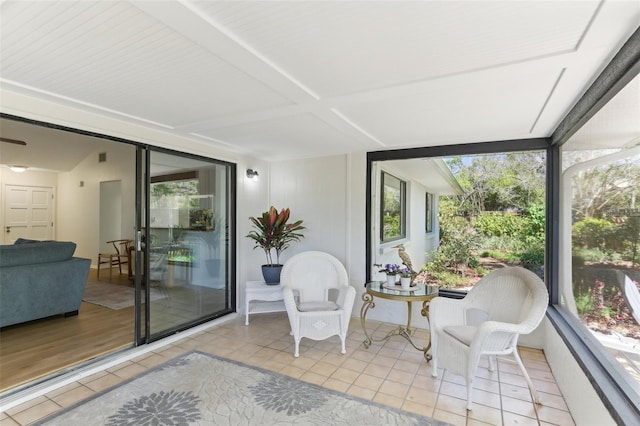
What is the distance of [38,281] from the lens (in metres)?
3.86

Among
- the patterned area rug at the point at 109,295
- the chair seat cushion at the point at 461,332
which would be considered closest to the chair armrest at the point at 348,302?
the chair seat cushion at the point at 461,332

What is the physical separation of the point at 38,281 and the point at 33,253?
35 centimetres

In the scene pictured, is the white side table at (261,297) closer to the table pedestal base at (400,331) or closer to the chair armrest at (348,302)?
the chair armrest at (348,302)

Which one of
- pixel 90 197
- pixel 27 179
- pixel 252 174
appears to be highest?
pixel 27 179

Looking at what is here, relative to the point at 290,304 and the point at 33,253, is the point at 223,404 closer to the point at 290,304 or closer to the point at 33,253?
the point at 290,304

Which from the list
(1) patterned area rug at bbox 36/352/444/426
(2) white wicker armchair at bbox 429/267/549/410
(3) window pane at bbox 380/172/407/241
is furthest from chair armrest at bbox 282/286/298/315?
(3) window pane at bbox 380/172/407/241

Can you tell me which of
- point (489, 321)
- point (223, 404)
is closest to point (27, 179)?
point (223, 404)

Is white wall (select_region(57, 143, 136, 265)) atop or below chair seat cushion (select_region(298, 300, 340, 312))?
atop

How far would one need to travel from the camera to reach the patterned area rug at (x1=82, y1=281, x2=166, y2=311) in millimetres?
4840

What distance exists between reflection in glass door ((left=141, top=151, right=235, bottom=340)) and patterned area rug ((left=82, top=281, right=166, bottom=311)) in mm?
1525

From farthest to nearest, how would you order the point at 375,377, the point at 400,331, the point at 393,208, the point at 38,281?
1. the point at 393,208
2. the point at 38,281
3. the point at 400,331
4. the point at 375,377

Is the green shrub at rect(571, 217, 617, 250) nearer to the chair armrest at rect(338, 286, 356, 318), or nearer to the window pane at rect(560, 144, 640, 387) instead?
the window pane at rect(560, 144, 640, 387)

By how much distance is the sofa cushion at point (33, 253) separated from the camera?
3.68 m

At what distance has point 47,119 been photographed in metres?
2.55
